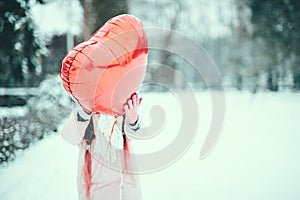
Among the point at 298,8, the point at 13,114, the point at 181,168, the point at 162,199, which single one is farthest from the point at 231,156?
the point at 298,8

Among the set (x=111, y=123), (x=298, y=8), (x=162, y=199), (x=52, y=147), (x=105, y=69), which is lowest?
(x=162, y=199)

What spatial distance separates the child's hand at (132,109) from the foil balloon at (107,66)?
0.02m

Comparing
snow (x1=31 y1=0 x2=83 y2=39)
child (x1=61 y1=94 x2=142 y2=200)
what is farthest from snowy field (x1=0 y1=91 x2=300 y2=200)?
snow (x1=31 y1=0 x2=83 y2=39)

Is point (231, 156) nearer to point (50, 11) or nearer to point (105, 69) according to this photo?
point (105, 69)

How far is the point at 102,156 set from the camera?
73 centimetres

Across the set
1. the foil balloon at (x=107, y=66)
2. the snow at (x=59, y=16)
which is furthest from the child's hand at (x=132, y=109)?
the snow at (x=59, y=16)

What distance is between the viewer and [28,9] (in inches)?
73.9

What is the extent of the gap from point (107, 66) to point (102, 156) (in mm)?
212

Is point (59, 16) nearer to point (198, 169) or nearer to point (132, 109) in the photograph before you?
point (198, 169)

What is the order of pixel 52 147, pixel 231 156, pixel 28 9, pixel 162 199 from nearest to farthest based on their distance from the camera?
1. pixel 162 199
2. pixel 231 156
3. pixel 52 147
4. pixel 28 9

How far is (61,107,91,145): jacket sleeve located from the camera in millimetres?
706

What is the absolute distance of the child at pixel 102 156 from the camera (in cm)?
72

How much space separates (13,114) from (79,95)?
5.53 feet

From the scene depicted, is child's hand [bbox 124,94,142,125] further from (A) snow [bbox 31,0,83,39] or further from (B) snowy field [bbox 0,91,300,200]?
(A) snow [bbox 31,0,83,39]
